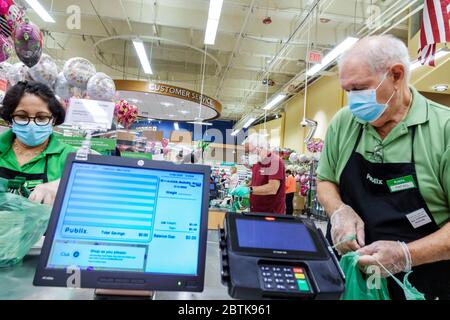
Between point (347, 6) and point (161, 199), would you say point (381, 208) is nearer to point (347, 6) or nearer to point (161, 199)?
point (161, 199)

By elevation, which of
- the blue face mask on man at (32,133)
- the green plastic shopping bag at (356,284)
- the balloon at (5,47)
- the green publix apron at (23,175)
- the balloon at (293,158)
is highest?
the balloon at (293,158)

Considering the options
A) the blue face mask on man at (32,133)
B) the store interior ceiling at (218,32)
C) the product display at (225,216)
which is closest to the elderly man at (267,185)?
the product display at (225,216)

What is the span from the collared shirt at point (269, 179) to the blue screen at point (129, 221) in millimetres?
2769

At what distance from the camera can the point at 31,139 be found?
1.57 metres

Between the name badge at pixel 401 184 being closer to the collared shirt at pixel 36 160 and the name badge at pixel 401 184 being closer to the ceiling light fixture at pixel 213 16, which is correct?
the collared shirt at pixel 36 160

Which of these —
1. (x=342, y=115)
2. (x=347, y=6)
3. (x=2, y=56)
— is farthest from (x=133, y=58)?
(x=342, y=115)

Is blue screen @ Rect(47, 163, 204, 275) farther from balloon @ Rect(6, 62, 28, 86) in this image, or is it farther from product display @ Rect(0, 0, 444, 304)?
balloon @ Rect(6, 62, 28, 86)

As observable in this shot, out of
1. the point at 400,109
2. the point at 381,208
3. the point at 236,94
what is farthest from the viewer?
the point at 236,94

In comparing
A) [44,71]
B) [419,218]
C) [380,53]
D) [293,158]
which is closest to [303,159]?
[293,158]

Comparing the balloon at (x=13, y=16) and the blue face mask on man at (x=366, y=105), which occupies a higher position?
the balloon at (x=13, y=16)

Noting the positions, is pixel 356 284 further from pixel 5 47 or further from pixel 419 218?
pixel 5 47

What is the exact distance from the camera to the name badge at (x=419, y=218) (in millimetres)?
1057

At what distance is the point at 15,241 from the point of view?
38.7 inches
